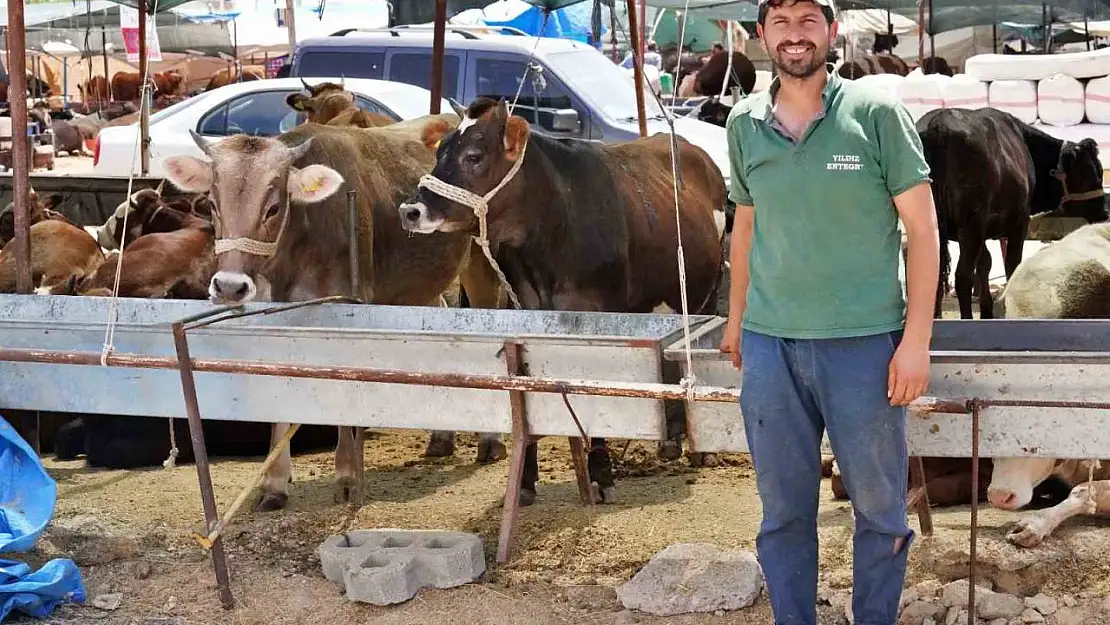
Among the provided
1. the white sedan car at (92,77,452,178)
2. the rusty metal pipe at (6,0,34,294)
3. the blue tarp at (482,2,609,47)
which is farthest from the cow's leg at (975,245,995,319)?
the blue tarp at (482,2,609,47)

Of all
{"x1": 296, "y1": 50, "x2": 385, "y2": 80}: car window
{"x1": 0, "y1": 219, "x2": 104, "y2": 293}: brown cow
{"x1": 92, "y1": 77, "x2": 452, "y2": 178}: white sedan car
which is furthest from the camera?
{"x1": 296, "y1": 50, "x2": 385, "y2": 80}: car window

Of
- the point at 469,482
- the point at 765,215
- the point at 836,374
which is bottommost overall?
the point at 469,482

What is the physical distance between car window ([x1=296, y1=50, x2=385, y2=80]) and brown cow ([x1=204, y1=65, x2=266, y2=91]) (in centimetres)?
1217

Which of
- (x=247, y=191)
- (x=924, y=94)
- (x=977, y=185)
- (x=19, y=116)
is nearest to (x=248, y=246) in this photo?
(x=247, y=191)

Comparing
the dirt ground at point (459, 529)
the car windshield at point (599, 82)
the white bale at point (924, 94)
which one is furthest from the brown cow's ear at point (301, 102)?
the white bale at point (924, 94)

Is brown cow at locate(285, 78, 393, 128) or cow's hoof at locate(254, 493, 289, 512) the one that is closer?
cow's hoof at locate(254, 493, 289, 512)

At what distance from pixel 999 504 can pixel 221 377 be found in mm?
2760

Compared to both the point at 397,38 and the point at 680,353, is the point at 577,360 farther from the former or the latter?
the point at 397,38

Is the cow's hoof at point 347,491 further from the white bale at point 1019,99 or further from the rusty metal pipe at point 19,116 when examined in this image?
the white bale at point 1019,99

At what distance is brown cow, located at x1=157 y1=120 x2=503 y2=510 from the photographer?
6.28 meters

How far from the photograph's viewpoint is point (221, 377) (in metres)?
5.11

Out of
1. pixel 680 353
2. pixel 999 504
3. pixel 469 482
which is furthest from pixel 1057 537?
pixel 469 482

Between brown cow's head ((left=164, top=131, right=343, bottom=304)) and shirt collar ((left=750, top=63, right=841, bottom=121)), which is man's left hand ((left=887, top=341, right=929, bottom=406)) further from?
brown cow's head ((left=164, top=131, right=343, bottom=304))

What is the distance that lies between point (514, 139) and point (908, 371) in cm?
343
